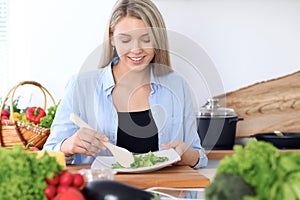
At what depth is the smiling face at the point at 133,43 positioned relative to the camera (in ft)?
6.01

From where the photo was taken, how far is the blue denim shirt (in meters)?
1.86

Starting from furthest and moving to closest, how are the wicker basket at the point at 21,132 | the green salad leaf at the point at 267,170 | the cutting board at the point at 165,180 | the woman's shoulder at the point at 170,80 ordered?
the wicker basket at the point at 21,132, the woman's shoulder at the point at 170,80, the cutting board at the point at 165,180, the green salad leaf at the point at 267,170

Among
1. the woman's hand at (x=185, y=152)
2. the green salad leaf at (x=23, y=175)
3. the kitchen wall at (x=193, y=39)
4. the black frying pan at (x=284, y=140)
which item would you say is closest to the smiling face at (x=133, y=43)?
the woman's hand at (x=185, y=152)

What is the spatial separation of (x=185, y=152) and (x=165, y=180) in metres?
0.35

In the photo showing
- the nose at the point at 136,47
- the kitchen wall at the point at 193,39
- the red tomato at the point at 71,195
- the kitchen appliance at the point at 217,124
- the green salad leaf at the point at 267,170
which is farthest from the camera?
the kitchen wall at the point at 193,39

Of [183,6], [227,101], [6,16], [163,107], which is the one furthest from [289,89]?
[6,16]

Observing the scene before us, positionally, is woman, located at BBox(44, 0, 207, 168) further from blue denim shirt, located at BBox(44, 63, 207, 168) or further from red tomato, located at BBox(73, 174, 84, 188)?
red tomato, located at BBox(73, 174, 84, 188)

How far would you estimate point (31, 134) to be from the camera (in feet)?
7.48

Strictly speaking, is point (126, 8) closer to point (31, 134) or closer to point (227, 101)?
point (31, 134)

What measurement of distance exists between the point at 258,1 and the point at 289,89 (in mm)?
443

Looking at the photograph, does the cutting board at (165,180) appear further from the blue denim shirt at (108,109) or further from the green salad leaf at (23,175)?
the green salad leaf at (23,175)

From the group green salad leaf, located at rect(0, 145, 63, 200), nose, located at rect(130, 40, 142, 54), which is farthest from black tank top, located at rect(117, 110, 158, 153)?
green salad leaf, located at rect(0, 145, 63, 200)

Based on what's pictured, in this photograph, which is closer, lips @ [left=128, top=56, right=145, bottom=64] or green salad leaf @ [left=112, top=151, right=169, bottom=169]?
green salad leaf @ [left=112, top=151, right=169, bottom=169]

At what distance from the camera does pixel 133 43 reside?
183 centimetres
